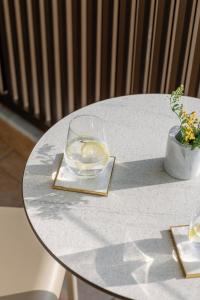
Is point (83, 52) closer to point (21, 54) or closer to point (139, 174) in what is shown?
point (21, 54)

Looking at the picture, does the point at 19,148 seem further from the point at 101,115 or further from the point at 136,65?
the point at 101,115

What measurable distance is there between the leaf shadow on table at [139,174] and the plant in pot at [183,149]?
2cm

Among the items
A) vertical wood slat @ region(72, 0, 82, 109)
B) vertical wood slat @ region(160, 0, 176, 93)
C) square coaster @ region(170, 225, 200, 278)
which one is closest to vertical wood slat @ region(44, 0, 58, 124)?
vertical wood slat @ region(72, 0, 82, 109)

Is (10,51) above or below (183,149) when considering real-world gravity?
below

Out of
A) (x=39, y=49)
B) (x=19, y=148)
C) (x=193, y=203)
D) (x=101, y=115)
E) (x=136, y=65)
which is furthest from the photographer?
(x=19, y=148)

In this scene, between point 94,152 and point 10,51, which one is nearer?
point 94,152

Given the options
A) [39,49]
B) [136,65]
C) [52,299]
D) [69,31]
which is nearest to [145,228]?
[52,299]

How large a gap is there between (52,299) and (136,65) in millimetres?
884

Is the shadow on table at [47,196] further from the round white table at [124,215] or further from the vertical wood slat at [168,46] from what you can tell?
the vertical wood slat at [168,46]

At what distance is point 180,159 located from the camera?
3.59 feet

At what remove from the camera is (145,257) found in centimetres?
97

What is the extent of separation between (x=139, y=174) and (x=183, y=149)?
0.13 metres

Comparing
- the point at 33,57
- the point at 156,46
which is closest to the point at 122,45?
the point at 156,46

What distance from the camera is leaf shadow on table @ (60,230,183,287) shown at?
Result: 0.94 m
